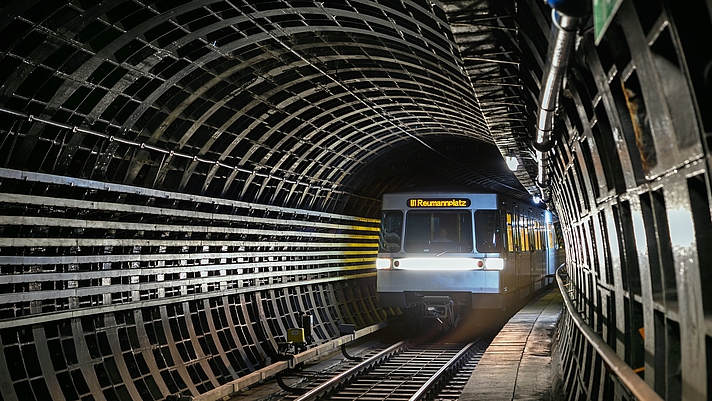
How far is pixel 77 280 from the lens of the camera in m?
10.0

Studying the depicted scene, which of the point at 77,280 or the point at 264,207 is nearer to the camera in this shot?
the point at 77,280

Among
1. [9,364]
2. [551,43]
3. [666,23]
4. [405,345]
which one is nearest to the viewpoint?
Answer: [666,23]

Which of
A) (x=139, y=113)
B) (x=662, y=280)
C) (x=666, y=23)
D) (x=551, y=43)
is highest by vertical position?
(x=139, y=113)

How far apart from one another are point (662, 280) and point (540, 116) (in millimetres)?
3754

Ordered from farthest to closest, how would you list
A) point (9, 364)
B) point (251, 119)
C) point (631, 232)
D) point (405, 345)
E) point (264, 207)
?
point (405, 345), point (264, 207), point (251, 119), point (9, 364), point (631, 232)

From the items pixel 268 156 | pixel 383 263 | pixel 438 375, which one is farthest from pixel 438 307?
pixel 268 156

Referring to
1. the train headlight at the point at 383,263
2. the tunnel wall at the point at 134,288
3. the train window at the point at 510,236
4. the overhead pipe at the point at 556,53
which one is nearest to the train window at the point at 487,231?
the train window at the point at 510,236

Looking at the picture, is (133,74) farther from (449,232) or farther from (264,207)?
(449,232)

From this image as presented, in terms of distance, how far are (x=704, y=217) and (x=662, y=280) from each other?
34.1 inches

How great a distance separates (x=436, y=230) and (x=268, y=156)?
14.8ft

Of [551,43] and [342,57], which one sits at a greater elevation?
[342,57]

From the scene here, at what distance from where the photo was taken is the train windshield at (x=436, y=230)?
17.6 meters

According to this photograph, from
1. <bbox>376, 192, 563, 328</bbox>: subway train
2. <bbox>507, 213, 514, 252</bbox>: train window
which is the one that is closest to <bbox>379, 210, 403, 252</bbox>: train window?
<bbox>376, 192, 563, 328</bbox>: subway train

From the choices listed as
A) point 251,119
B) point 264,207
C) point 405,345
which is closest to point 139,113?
point 251,119
